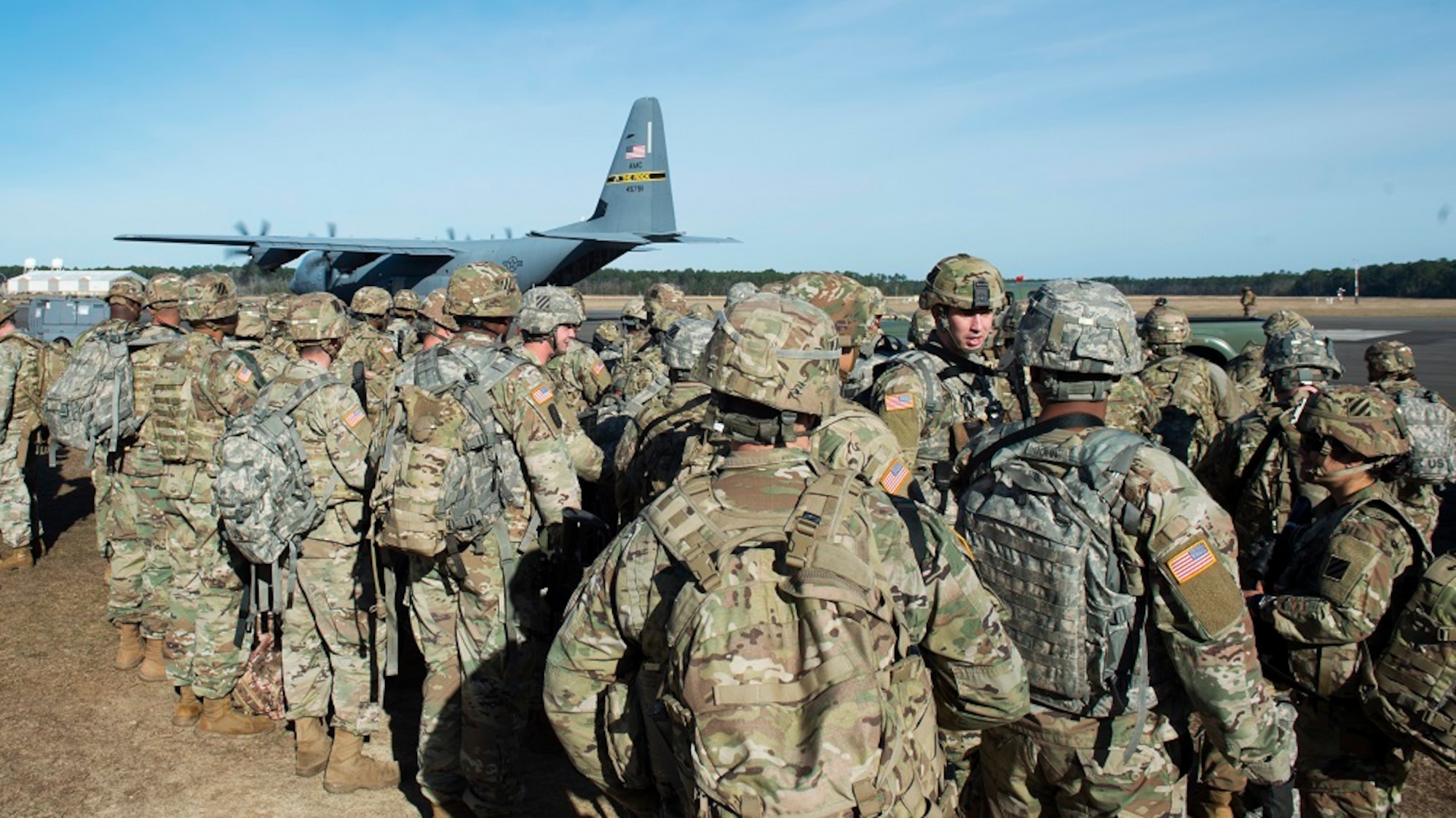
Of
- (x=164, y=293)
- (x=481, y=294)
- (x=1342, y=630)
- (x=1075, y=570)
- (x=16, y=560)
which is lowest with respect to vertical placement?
(x=16, y=560)

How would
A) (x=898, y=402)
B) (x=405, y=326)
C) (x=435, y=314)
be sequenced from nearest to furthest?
(x=898, y=402)
(x=435, y=314)
(x=405, y=326)

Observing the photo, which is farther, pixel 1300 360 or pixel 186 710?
pixel 1300 360

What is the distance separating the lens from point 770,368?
2.55 meters

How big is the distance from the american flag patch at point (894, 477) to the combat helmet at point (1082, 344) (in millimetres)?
706

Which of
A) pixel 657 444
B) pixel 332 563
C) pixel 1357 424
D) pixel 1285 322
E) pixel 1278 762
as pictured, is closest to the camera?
pixel 1278 762

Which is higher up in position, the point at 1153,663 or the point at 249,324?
the point at 249,324

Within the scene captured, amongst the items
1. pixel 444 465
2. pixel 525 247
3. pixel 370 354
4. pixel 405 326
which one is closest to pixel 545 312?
pixel 444 465

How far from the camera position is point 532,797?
528 cm

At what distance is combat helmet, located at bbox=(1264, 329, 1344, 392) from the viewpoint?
6602 mm

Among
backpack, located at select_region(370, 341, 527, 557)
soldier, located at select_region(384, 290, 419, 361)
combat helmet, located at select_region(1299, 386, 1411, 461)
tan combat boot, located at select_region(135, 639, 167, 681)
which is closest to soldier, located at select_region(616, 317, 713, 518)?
backpack, located at select_region(370, 341, 527, 557)

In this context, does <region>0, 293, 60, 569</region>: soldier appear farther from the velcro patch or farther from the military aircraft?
the military aircraft

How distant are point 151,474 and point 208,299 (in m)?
1.59

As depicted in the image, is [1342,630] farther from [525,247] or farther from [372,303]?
[525,247]

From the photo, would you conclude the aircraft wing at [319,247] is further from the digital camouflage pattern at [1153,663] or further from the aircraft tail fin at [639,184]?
the digital camouflage pattern at [1153,663]
